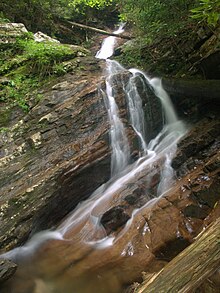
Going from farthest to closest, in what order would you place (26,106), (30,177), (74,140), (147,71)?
1. (147,71)
2. (26,106)
3. (74,140)
4. (30,177)

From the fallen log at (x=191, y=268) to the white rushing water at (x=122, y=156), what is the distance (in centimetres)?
245

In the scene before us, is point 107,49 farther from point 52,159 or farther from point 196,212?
point 196,212

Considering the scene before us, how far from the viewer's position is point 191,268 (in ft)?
9.73

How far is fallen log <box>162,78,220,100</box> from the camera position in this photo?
7531mm

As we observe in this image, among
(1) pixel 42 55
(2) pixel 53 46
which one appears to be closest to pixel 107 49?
(2) pixel 53 46

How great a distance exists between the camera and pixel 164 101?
8.98 m

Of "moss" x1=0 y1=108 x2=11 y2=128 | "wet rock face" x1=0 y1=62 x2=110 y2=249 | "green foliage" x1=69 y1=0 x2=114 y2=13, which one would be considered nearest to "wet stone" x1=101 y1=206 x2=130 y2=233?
"wet rock face" x1=0 y1=62 x2=110 y2=249

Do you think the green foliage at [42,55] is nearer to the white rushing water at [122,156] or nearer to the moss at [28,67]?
the moss at [28,67]

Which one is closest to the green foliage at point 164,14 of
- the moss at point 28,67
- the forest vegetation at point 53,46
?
the forest vegetation at point 53,46

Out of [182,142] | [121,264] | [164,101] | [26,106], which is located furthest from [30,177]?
[164,101]

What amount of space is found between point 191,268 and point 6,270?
3.34 m

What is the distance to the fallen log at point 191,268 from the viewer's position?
9.37ft

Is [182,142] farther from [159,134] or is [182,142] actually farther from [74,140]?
[74,140]

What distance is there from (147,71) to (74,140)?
4.59 m
